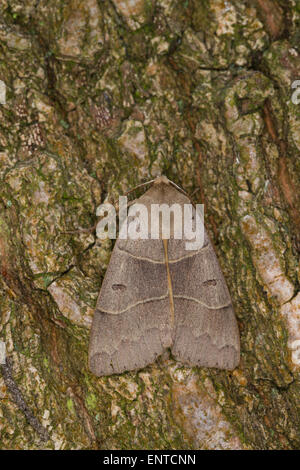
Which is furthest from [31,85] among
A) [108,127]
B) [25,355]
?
[25,355]

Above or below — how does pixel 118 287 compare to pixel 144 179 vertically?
below

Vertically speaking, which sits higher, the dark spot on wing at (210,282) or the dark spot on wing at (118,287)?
the dark spot on wing at (210,282)

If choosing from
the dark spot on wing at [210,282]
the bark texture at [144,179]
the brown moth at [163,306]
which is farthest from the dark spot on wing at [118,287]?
the dark spot on wing at [210,282]

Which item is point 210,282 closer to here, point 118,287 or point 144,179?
point 118,287

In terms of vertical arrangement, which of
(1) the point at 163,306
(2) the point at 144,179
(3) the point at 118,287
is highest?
(2) the point at 144,179

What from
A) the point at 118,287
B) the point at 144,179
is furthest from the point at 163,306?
the point at 144,179

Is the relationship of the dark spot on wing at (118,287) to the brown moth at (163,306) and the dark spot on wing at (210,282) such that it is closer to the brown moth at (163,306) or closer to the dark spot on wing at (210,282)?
the brown moth at (163,306)

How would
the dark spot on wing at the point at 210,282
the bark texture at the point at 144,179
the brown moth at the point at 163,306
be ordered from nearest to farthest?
A: the bark texture at the point at 144,179, the brown moth at the point at 163,306, the dark spot on wing at the point at 210,282

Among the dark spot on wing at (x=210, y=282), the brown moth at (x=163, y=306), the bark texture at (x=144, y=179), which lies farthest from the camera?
the dark spot on wing at (x=210, y=282)
